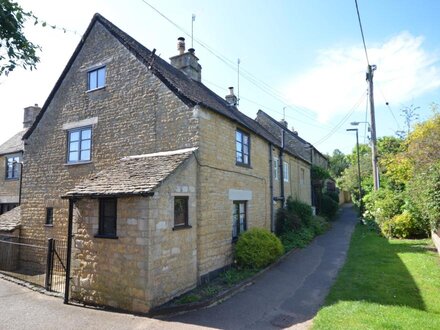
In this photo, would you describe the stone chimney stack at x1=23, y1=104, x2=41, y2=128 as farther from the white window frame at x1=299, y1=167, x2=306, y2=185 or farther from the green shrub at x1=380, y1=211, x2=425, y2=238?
the green shrub at x1=380, y1=211, x2=425, y2=238

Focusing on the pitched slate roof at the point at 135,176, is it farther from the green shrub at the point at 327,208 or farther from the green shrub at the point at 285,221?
the green shrub at the point at 327,208

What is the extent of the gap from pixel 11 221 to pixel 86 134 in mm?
6647

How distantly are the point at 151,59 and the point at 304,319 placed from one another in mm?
10112

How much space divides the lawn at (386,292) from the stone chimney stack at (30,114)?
23.2 metres

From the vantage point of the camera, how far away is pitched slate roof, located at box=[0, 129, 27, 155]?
19.9 m

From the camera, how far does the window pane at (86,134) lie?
13195 millimetres

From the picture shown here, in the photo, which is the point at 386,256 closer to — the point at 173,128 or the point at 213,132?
the point at 213,132

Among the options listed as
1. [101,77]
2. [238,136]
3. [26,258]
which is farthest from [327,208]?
[26,258]

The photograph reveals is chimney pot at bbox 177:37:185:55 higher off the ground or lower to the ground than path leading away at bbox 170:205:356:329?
higher

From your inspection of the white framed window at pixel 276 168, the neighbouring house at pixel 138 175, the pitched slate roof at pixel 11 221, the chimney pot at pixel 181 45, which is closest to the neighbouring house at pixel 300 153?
the white framed window at pixel 276 168

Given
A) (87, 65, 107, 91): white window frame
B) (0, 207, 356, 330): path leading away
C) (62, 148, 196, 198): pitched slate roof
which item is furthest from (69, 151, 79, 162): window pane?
(0, 207, 356, 330): path leading away

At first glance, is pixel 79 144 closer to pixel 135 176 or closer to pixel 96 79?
pixel 96 79

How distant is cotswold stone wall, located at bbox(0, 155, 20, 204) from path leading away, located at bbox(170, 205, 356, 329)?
16.7m

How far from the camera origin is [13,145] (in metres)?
21.1
